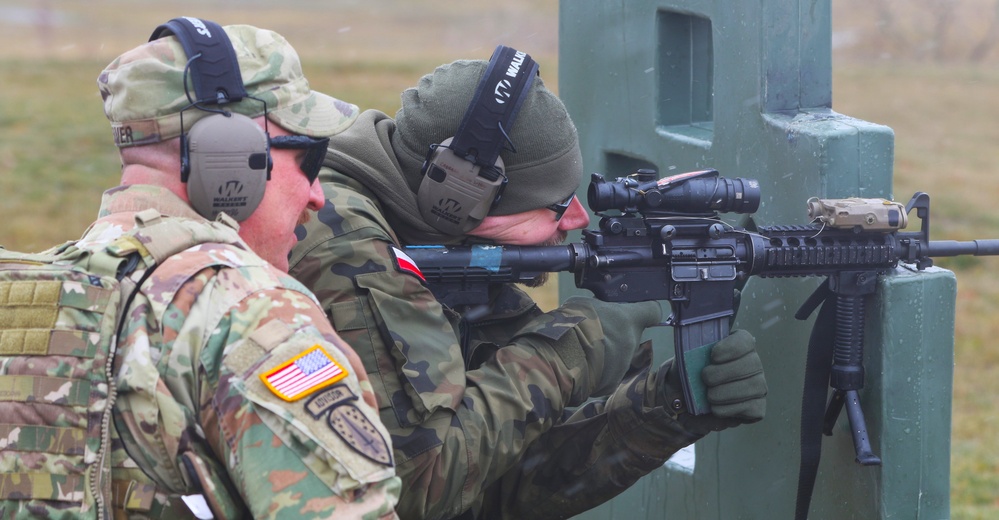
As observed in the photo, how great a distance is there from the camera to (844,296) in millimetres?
3465

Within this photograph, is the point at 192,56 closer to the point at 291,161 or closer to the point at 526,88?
the point at 291,161

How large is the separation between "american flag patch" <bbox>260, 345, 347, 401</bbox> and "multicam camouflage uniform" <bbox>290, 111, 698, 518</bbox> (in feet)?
2.84

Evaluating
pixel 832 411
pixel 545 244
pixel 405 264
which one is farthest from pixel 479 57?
A: pixel 405 264

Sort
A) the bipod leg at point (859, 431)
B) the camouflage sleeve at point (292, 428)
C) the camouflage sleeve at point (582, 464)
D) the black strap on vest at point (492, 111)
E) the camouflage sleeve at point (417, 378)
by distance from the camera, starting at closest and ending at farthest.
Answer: the camouflage sleeve at point (292, 428) < the camouflage sleeve at point (417, 378) < the black strap on vest at point (492, 111) < the bipod leg at point (859, 431) < the camouflage sleeve at point (582, 464)

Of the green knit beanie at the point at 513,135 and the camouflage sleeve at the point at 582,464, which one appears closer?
the green knit beanie at the point at 513,135

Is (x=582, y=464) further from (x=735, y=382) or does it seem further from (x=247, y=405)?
(x=247, y=405)

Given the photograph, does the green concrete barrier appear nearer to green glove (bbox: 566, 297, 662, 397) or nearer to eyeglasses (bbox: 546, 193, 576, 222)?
green glove (bbox: 566, 297, 662, 397)

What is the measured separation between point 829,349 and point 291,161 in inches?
74.3

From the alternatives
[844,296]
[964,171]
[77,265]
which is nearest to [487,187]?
[844,296]

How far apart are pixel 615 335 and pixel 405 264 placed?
79cm

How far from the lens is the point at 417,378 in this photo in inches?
115

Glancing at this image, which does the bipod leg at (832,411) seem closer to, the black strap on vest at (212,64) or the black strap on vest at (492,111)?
the black strap on vest at (492,111)

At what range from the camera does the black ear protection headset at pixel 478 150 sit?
3.23 m

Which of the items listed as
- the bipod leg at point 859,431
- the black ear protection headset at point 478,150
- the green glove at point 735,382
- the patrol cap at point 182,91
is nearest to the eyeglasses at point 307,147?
the patrol cap at point 182,91
